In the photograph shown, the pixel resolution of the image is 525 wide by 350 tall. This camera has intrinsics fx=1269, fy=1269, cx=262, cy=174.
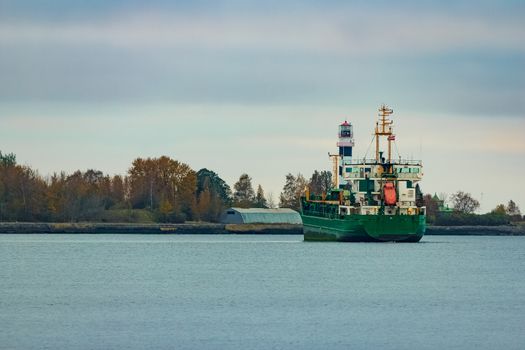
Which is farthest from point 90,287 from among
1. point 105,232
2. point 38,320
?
point 105,232

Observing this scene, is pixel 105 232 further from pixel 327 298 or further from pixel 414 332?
pixel 414 332

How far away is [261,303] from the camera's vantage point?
168 feet

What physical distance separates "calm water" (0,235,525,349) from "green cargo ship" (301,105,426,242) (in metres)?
11.8

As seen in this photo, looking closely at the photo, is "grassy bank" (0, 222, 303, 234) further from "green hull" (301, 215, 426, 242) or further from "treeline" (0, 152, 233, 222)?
"green hull" (301, 215, 426, 242)

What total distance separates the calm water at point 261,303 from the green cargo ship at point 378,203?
1177cm

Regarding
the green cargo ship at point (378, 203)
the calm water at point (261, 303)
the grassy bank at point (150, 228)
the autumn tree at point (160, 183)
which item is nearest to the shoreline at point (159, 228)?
the grassy bank at point (150, 228)

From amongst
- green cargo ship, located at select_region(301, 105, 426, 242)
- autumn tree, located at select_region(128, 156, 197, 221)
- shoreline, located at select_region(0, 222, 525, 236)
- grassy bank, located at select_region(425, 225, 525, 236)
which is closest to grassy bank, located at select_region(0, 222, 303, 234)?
shoreline, located at select_region(0, 222, 525, 236)

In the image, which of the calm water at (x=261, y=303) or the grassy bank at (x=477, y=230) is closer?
the calm water at (x=261, y=303)

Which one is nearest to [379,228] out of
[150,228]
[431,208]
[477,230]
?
[150,228]

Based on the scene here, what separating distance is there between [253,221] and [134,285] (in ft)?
367

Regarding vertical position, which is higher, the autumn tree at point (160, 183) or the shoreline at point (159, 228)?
the autumn tree at point (160, 183)

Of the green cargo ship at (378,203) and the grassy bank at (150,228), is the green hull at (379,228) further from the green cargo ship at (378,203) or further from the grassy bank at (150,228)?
the grassy bank at (150,228)

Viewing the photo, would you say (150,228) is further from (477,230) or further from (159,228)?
(477,230)

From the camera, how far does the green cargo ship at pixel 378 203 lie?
99750mm
